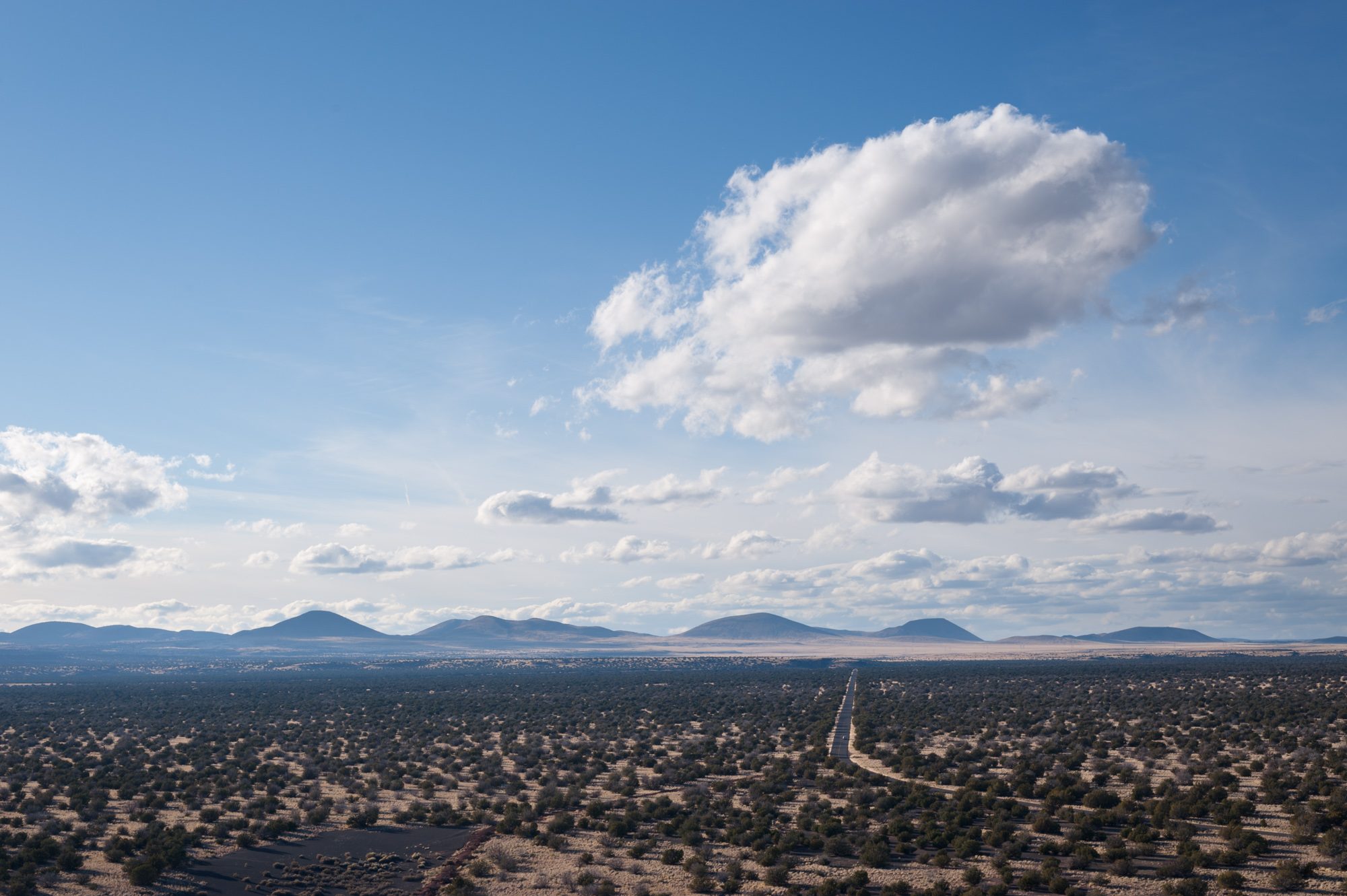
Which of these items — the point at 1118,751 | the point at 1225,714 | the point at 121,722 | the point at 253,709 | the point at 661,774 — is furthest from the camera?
the point at 253,709

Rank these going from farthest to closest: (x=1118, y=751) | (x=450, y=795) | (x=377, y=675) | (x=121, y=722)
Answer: (x=377, y=675) < (x=121, y=722) < (x=1118, y=751) < (x=450, y=795)

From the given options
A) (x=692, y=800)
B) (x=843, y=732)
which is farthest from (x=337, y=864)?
(x=843, y=732)

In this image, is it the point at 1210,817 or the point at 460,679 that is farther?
the point at 460,679

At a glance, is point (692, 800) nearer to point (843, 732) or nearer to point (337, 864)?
point (337, 864)

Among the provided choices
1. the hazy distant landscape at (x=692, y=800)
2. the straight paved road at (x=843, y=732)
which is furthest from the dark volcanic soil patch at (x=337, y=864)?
the straight paved road at (x=843, y=732)

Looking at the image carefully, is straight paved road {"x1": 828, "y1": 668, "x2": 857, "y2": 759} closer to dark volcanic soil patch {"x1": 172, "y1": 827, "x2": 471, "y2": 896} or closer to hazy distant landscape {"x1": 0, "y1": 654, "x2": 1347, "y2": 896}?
hazy distant landscape {"x1": 0, "y1": 654, "x2": 1347, "y2": 896}

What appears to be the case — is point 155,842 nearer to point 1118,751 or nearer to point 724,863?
point 724,863

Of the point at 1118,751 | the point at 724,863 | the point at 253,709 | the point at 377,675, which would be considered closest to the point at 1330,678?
the point at 1118,751
